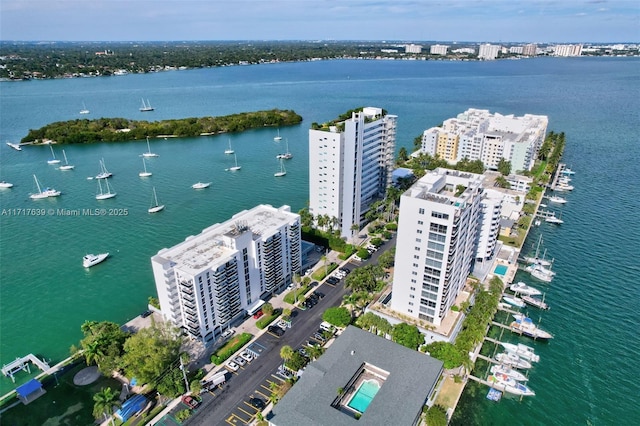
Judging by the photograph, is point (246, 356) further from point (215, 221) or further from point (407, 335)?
point (215, 221)

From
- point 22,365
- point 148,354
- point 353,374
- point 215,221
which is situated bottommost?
point 22,365

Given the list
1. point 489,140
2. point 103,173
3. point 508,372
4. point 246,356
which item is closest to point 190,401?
point 246,356

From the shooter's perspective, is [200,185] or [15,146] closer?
[200,185]

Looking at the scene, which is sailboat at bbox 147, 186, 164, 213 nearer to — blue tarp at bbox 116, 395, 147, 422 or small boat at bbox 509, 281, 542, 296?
blue tarp at bbox 116, 395, 147, 422

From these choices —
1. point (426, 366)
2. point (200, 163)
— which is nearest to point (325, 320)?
point (426, 366)

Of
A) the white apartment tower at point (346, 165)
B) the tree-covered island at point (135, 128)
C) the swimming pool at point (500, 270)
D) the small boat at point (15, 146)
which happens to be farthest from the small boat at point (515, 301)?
the small boat at point (15, 146)

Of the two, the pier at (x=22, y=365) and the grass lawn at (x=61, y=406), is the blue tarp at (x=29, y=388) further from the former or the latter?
the pier at (x=22, y=365)
